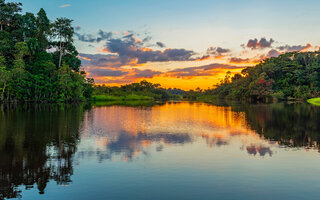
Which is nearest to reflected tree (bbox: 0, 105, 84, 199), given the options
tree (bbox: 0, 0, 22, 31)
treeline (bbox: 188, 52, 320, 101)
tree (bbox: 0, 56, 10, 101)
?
tree (bbox: 0, 56, 10, 101)

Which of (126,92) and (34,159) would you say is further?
(126,92)

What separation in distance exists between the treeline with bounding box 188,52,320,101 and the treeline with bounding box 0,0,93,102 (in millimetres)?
78052

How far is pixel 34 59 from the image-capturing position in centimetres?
7931

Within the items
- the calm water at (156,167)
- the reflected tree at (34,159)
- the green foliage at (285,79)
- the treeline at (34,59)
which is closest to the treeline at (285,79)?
the green foliage at (285,79)

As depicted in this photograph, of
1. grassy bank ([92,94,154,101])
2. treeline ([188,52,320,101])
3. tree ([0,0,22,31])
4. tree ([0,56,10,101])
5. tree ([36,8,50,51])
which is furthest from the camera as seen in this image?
grassy bank ([92,94,154,101])

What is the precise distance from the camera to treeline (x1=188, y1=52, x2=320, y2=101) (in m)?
111

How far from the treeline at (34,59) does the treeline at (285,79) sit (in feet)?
256

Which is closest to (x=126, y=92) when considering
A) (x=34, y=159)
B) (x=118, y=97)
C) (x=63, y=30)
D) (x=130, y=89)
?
(x=130, y=89)

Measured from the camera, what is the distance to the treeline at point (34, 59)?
220 ft

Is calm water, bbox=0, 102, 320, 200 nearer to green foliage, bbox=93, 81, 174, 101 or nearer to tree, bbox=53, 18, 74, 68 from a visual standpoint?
tree, bbox=53, 18, 74, 68

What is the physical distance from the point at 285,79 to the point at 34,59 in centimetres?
10384

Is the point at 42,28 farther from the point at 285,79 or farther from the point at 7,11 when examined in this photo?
the point at 285,79

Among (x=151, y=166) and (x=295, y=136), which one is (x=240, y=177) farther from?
(x=295, y=136)

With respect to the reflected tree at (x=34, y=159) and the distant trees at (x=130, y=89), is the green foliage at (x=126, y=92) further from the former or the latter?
the reflected tree at (x=34, y=159)
